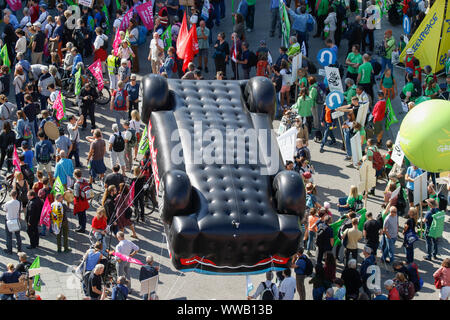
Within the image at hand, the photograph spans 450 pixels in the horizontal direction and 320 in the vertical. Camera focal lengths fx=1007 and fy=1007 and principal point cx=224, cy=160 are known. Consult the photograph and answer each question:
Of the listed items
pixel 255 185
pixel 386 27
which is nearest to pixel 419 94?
pixel 386 27

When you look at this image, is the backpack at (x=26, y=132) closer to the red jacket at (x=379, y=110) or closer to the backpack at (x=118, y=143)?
the backpack at (x=118, y=143)

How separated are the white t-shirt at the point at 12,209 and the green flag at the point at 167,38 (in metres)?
8.37

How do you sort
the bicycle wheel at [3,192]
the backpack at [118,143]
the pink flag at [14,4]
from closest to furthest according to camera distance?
the bicycle wheel at [3,192]
the backpack at [118,143]
the pink flag at [14,4]

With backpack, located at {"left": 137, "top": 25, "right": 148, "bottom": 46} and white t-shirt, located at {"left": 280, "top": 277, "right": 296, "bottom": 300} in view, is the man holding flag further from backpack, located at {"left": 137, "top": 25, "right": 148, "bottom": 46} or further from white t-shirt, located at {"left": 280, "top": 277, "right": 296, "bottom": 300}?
backpack, located at {"left": 137, "top": 25, "right": 148, "bottom": 46}

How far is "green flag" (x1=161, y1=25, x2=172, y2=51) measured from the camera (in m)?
26.9

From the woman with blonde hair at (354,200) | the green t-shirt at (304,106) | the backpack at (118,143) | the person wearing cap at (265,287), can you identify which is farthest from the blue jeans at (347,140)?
the person wearing cap at (265,287)

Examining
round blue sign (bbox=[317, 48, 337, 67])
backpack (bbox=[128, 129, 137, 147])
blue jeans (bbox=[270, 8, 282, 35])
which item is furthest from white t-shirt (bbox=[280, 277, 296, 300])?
blue jeans (bbox=[270, 8, 282, 35])

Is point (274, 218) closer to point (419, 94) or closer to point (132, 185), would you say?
point (132, 185)

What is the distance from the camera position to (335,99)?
24.0 metres

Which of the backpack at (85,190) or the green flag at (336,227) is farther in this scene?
the backpack at (85,190)

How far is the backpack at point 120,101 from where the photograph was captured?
24531 mm

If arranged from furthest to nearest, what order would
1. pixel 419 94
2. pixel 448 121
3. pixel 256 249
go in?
pixel 419 94 < pixel 448 121 < pixel 256 249

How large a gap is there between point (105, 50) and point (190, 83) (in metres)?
8.56

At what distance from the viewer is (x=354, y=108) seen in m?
24.2
